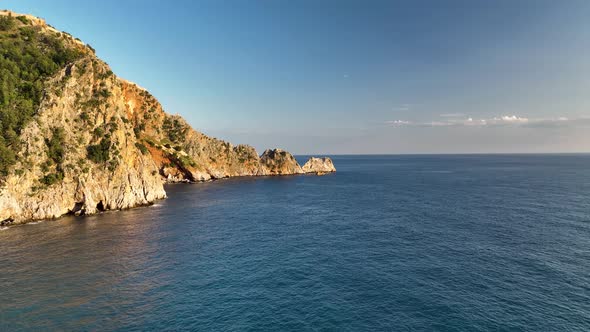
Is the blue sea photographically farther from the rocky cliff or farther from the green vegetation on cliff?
the green vegetation on cliff

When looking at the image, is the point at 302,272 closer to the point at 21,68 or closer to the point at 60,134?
the point at 60,134

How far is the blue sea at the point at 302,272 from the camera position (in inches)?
1384

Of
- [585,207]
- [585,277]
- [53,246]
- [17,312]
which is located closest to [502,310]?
[585,277]

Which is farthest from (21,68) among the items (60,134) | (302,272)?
(302,272)

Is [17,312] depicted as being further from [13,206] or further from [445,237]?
[445,237]

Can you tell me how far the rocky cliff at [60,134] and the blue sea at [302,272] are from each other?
8.33m

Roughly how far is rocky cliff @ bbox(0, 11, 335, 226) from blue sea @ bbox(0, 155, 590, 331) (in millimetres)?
8332

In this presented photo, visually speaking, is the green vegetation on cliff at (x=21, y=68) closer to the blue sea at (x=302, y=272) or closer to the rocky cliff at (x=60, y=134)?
the rocky cliff at (x=60, y=134)

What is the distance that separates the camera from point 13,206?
7512 cm

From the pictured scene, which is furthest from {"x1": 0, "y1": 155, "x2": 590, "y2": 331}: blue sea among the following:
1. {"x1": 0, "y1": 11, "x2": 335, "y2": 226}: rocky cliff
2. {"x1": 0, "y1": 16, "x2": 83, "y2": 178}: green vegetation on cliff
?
{"x1": 0, "y1": 16, "x2": 83, "y2": 178}: green vegetation on cliff

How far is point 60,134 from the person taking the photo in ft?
293

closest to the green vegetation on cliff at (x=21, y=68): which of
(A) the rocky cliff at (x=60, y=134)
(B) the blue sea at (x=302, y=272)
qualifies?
(A) the rocky cliff at (x=60, y=134)

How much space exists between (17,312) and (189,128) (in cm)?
17043

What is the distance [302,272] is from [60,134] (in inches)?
3430
